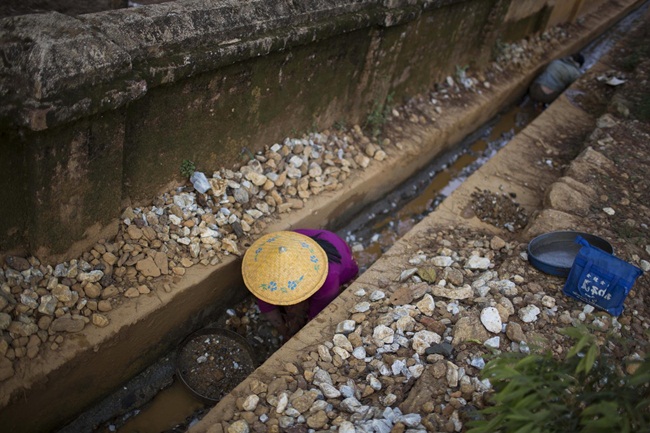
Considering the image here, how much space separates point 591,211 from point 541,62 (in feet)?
12.2

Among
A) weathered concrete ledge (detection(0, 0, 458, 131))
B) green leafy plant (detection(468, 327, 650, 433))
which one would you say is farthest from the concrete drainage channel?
green leafy plant (detection(468, 327, 650, 433))

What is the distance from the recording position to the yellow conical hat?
3.20 meters

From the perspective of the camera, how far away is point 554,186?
4344 mm

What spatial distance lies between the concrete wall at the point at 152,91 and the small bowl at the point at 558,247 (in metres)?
1.89

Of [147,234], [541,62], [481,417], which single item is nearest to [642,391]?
[481,417]

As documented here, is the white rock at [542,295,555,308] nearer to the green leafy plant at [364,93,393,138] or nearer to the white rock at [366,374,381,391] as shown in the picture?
the white rock at [366,374,381,391]

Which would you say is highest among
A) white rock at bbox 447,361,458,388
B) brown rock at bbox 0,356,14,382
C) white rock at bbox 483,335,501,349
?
white rock at bbox 483,335,501,349

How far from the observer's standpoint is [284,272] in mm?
3205

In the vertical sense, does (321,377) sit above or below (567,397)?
below

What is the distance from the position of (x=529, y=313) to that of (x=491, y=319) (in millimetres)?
246

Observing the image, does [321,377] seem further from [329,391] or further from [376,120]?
[376,120]

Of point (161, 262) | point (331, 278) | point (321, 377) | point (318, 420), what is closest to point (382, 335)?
point (321, 377)

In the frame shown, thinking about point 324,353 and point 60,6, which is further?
point 60,6

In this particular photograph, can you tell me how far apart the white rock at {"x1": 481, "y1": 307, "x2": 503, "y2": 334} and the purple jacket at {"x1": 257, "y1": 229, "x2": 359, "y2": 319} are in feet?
2.93
